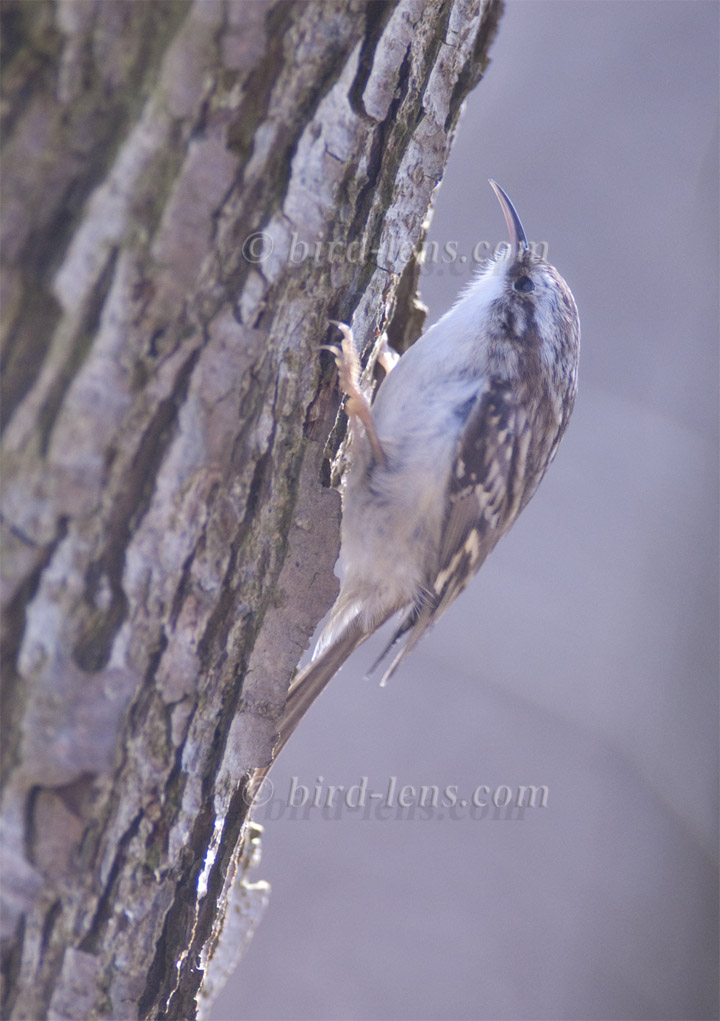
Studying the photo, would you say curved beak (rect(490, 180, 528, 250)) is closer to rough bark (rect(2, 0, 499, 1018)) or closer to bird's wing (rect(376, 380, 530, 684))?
bird's wing (rect(376, 380, 530, 684))

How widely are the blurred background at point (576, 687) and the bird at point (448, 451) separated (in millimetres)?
1346

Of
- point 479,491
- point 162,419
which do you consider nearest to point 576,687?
point 479,491

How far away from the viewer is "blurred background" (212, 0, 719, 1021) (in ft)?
10.8

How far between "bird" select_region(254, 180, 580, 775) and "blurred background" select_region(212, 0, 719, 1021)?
1.35 m

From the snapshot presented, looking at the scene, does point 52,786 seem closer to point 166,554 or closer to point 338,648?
point 166,554

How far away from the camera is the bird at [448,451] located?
5.88 ft

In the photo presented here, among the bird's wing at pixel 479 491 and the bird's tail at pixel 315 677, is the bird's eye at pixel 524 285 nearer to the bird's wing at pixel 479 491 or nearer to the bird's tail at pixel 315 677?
the bird's wing at pixel 479 491

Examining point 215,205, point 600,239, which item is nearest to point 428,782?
point 600,239

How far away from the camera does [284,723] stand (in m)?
1.64

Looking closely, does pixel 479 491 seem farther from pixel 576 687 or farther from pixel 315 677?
pixel 576 687

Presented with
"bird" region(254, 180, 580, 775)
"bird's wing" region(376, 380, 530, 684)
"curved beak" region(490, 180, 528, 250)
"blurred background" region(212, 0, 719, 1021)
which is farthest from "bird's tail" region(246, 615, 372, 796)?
"blurred background" region(212, 0, 719, 1021)

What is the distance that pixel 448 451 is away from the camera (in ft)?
5.89

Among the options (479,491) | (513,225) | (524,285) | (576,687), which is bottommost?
(576,687)

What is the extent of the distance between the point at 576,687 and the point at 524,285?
6.59 feet
